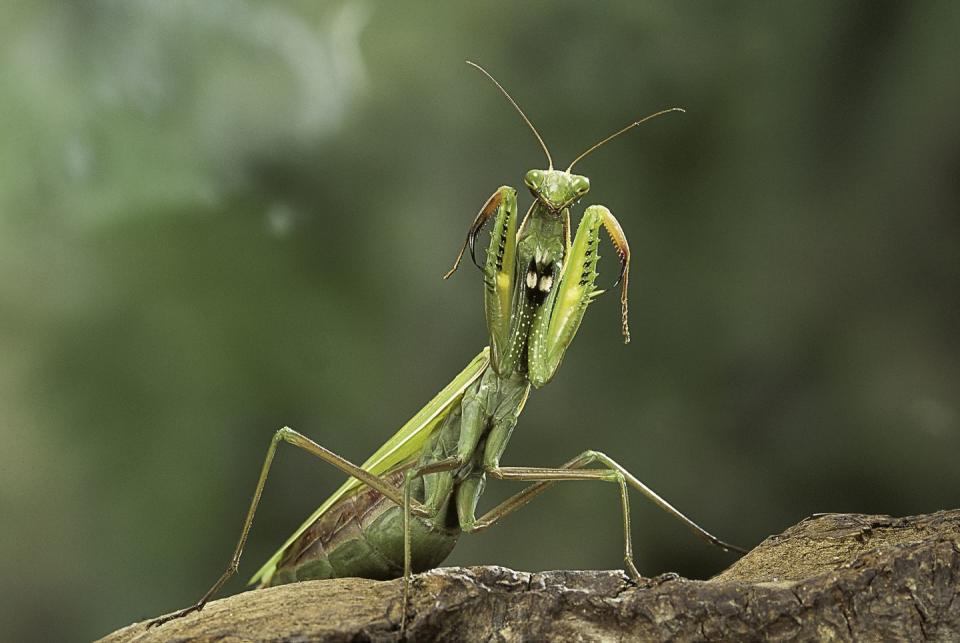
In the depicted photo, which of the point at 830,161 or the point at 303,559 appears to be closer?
the point at 303,559

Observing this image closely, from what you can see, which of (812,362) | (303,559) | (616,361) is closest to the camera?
(303,559)

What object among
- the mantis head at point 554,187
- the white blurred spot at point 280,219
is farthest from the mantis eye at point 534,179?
the white blurred spot at point 280,219

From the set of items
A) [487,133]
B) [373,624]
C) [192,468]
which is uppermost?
[487,133]

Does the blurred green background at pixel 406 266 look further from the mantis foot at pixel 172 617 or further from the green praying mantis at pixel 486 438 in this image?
the mantis foot at pixel 172 617

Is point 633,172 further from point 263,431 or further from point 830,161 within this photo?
point 263,431

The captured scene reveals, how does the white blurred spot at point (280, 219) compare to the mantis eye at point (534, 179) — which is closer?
the mantis eye at point (534, 179)

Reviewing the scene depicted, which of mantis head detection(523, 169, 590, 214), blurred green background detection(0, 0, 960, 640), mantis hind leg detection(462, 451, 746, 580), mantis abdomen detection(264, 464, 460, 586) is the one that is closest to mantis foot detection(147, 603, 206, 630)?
mantis abdomen detection(264, 464, 460, 586)

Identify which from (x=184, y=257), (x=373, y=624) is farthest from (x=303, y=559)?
(x=184, y=257)

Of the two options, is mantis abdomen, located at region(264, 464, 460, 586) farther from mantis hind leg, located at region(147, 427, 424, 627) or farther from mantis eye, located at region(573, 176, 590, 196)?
mantis eye, located at region(573, 176, 590, 196)

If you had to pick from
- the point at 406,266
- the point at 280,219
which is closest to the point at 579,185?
the point at 406,266
